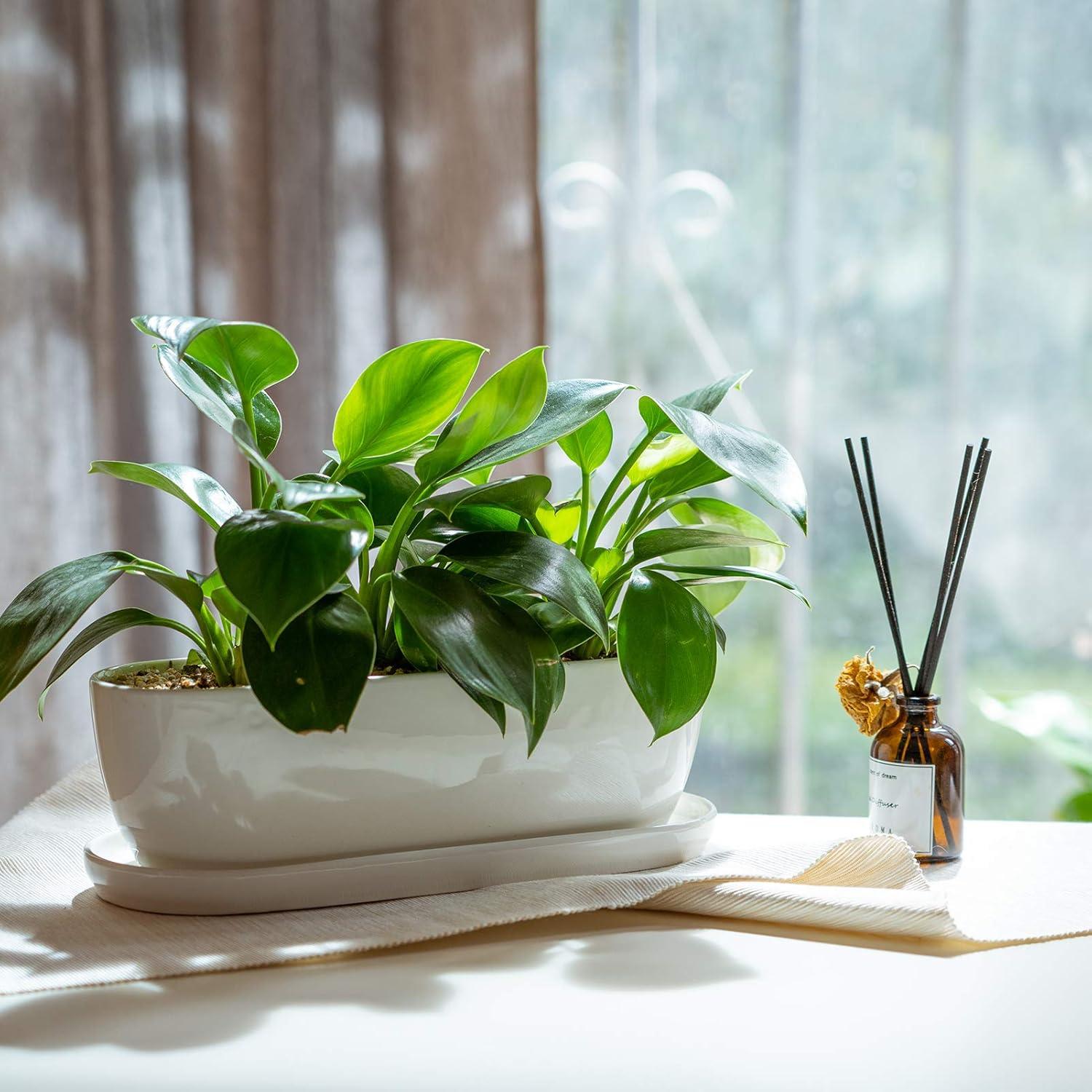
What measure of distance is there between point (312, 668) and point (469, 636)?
7cm

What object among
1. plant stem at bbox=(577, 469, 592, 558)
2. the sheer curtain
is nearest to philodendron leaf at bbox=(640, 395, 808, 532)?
plant stem at bbox=(577, 469, 592, 558)

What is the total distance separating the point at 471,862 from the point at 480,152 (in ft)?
3.95

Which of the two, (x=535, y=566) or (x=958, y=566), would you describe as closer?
(x=535, y=566)

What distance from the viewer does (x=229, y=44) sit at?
1509mm

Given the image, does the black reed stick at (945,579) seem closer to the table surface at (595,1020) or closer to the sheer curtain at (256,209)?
the table surface at (595,1020)

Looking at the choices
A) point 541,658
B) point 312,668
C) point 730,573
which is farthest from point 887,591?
point 312,668

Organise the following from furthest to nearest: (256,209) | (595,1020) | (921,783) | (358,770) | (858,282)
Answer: (858,282) → (256,209) → (921,783) → (358,770) → (595,1020)

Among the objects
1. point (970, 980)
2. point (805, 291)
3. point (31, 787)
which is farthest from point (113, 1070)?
point (805, 291)

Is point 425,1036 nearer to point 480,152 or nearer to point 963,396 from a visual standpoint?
point 480,152

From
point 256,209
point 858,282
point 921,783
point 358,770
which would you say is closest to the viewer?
point 358,770

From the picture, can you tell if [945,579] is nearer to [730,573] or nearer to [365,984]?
[730,573]

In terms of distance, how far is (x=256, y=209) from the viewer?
1563 millimetres

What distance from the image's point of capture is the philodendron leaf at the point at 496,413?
537 millimetres

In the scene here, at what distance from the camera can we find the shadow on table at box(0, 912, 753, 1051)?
1.47ft
